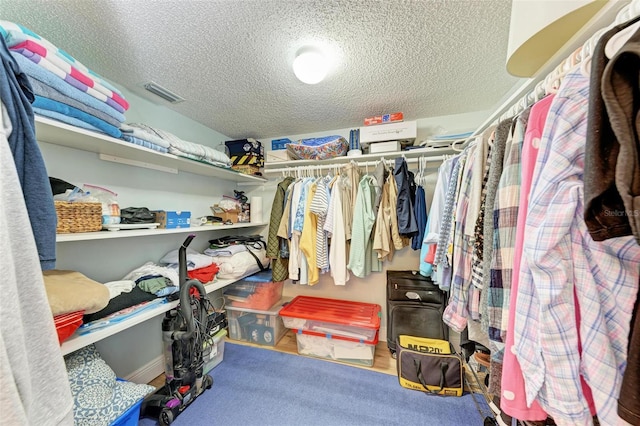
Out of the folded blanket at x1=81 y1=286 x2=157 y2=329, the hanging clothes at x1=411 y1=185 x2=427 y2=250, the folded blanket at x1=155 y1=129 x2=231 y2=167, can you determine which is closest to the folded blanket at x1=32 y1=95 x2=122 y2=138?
the folded blanket at x1=155 y1=129 x2=231 y2=167

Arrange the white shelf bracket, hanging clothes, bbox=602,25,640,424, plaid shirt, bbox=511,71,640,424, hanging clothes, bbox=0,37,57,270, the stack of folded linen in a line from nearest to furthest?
hanging clothes, bbox=602,25,640,424, plaid shirt, bbox=511,71,640,424, hanging clothes, bbox=0,37,57,270, the stack of folded linen, the white shelf bracket

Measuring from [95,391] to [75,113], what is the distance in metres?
1.30

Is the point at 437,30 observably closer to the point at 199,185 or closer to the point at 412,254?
the point at 412,254

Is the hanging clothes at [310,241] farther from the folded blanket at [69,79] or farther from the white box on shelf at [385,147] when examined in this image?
the folded blanket at [69,79]

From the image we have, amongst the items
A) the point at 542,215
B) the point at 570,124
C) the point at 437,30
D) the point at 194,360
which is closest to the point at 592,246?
the point at 542,215

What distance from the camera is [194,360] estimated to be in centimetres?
145

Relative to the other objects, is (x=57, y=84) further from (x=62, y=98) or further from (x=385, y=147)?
(x=385, y=147)

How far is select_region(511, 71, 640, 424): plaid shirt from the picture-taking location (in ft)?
1.57

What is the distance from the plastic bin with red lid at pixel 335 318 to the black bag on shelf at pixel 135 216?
1294 mm

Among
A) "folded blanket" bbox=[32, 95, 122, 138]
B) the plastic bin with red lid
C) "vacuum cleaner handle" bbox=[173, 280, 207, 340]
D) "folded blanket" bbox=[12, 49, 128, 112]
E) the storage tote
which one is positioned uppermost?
"folded blanket" bbox=[12, 49, 128, 112]

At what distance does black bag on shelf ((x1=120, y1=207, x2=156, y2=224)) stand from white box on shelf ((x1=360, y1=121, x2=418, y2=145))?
1.70 metres

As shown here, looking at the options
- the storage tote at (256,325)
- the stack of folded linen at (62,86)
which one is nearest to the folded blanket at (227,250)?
the storage tote at (256,325)

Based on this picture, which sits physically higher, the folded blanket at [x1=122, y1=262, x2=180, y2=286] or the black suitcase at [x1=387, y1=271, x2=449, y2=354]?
the folded blanket at [x1=122, y1=262, x2=180, y2=286]

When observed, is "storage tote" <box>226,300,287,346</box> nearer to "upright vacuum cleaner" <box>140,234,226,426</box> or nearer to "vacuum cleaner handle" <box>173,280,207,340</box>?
"upright vacuum cleaner" <box>140,234,226,426</box>
